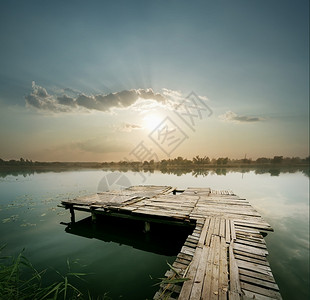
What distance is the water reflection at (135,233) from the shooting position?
6.75 m

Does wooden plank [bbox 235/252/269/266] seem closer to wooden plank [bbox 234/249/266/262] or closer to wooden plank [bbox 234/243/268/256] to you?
wooden plank [bbox 234/249/266/262]

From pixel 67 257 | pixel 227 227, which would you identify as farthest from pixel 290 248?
pixel 67 257

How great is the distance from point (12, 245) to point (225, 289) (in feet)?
28.1

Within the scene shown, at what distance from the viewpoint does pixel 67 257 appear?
20.1ft

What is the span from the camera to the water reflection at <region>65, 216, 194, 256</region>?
6.75 meters

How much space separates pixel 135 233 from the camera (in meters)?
7.85

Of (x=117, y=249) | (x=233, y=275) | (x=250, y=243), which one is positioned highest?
(x=233, y=275)

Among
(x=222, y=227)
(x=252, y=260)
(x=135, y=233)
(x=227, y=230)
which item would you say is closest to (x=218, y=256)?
(x=252, y=260)

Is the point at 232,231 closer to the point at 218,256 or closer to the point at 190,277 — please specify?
the point at 218,256

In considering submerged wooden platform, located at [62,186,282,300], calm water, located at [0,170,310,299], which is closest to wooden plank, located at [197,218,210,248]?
submerged wooden platform, located at [62,186,282,300]

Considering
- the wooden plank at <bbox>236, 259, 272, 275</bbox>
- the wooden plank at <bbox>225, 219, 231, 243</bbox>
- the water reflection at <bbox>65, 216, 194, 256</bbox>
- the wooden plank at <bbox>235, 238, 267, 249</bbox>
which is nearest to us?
the wooden plank at <bbox>236, 259, 272, 275</bbox>

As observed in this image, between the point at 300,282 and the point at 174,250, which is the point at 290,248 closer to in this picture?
the point at 300,282

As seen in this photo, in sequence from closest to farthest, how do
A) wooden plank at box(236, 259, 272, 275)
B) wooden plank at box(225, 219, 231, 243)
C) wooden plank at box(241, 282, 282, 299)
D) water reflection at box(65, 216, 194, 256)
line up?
1. wooden plank at box(241, 282, 282, 299)
2. wooden plank at box(236, 259, 272, 275)
3. wooden plank at box(225, 219, 231, 243)
4. water reflection at box(65, 216, 194, 256)

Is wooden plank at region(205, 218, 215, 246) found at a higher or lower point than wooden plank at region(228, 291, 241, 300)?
lower
